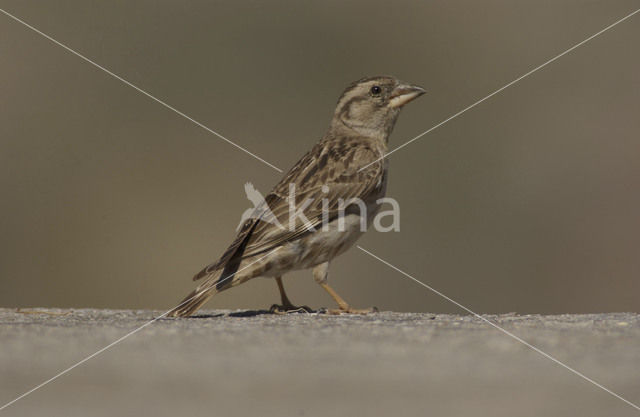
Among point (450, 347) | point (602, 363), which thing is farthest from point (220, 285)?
point (602, 363)

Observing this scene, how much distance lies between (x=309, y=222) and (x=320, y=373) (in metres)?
3.19

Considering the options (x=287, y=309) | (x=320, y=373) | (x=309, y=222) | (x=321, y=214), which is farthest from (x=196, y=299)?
(x=320, y=373)

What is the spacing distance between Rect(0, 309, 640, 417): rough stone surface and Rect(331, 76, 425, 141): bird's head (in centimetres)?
344

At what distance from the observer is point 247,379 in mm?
3436

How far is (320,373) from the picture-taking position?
3.46m

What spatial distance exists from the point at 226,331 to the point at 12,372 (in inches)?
46.6

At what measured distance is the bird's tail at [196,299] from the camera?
6.07 meters

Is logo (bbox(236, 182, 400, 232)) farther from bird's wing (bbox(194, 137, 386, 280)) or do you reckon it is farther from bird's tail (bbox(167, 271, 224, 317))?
bird's tail (bbox(167, 271, 224, 317))

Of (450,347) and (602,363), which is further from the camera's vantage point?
(450,347)

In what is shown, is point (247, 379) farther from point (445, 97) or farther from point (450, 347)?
point (445, 97)

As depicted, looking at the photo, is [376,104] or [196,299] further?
[376,104]

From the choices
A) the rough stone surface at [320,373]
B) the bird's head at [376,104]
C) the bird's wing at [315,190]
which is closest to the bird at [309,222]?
the bird's wing at [315,190]

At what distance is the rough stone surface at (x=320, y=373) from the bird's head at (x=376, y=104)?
344cm

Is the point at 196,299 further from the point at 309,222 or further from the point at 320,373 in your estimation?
the point at 320,373
